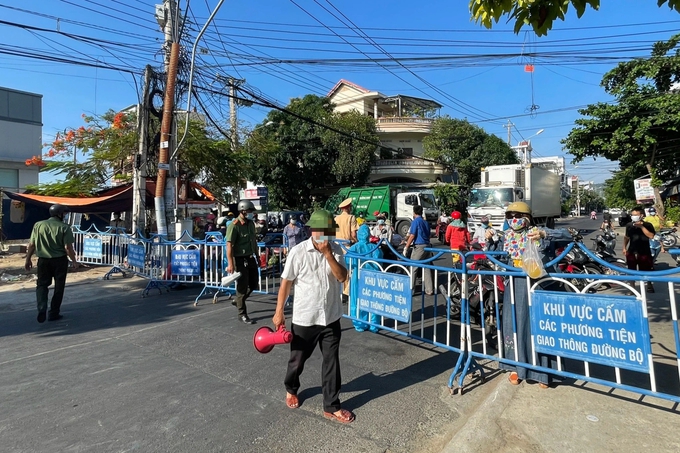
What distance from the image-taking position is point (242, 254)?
19.8ft

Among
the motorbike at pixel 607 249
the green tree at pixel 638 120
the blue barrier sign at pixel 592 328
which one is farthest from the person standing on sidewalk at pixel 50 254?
the green tree at pixel 638 120

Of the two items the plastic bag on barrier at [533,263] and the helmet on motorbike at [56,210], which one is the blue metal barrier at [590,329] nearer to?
the plastic bag on barrier at [533,263]

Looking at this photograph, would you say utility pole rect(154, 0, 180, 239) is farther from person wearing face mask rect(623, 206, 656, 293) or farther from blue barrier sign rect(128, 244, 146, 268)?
person wearing face mask rect(623, 206, 656, 293)

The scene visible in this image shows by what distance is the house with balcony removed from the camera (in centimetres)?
3381

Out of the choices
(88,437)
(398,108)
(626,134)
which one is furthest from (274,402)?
(398,108)

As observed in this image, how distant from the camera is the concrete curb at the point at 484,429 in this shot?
273 centimetres

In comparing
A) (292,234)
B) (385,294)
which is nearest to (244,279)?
(385,294)

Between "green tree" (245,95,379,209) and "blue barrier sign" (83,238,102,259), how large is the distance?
1719cm

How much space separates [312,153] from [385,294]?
24958 millimetres

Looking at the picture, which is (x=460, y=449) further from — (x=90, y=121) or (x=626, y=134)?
(x=626, y=134)

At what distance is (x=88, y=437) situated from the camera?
2979 millimetres

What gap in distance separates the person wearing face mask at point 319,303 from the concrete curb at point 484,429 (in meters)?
0.83

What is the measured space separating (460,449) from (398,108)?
3761cm

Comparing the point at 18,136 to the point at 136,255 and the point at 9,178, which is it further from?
the point at 136,255
